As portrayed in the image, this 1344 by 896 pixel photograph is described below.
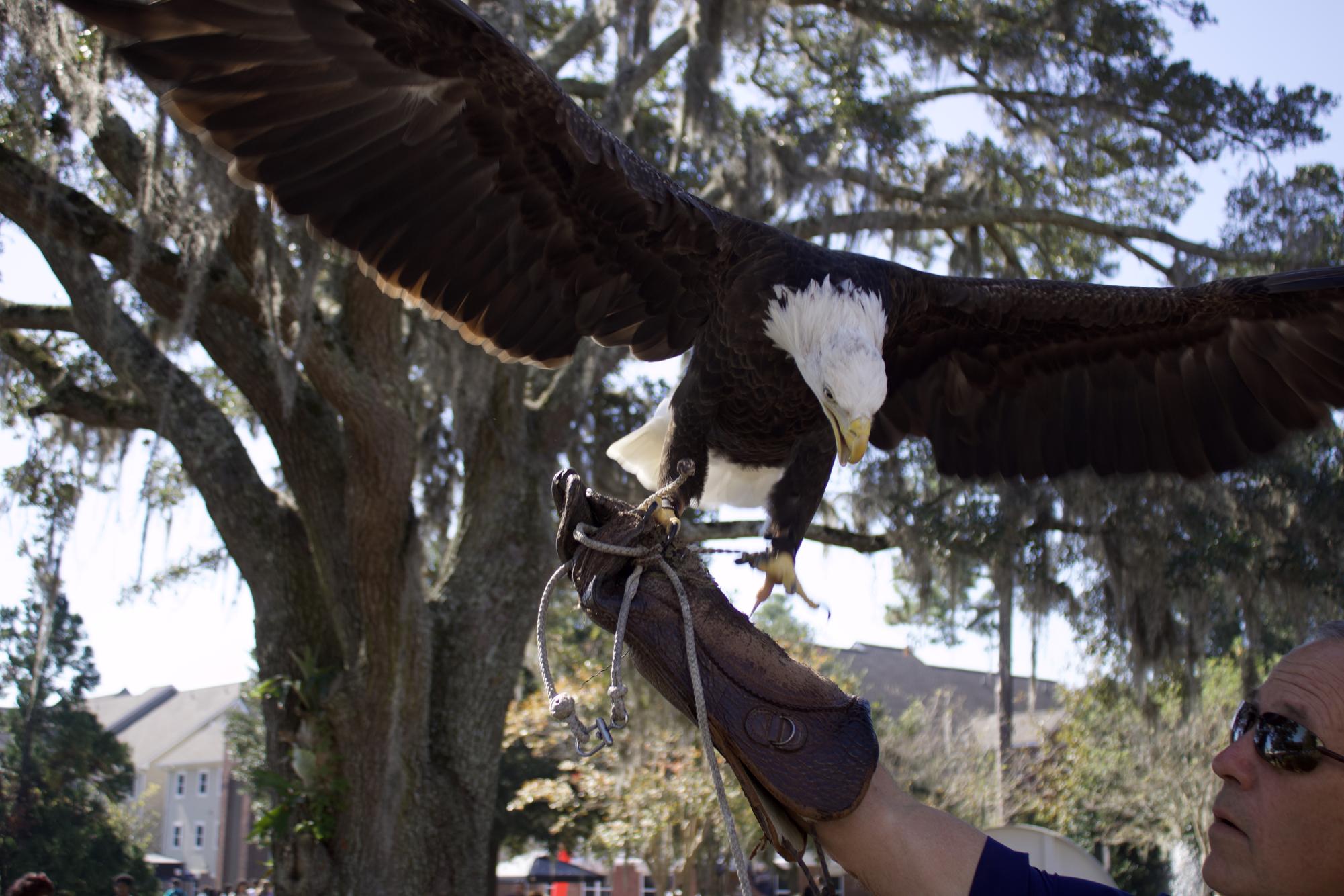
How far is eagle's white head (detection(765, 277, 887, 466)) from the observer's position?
2770 mm

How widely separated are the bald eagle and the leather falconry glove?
2.95 feet

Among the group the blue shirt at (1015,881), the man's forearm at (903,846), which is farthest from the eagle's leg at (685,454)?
the blue shirt at (1015,881)

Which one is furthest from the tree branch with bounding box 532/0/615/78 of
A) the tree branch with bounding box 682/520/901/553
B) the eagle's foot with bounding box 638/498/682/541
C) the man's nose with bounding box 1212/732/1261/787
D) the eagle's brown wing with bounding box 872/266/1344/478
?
the man's nose with bounding box 1212/732/1261/787

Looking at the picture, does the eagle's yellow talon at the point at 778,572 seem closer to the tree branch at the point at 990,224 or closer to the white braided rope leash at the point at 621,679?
the white braided rope leash at the point at 621,679

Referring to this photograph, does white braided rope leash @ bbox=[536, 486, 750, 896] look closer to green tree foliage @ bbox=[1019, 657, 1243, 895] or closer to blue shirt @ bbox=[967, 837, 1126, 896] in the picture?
blue shirt @ bbox=[967, 837, 1126, 896]

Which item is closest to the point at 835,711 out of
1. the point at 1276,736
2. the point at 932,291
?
the point at 1276,736

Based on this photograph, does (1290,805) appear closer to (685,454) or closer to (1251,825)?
(1251,825)

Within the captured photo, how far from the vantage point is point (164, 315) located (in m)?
6.98

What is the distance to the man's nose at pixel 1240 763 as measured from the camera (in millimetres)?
1520

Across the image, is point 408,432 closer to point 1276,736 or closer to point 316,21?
point 316,21

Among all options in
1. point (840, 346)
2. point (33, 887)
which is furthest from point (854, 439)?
point (33, 887)

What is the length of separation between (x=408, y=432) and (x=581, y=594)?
17.7 feet

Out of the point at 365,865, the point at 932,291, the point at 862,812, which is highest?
the point at 932,291

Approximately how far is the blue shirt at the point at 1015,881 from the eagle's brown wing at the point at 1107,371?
2016 millimetres
